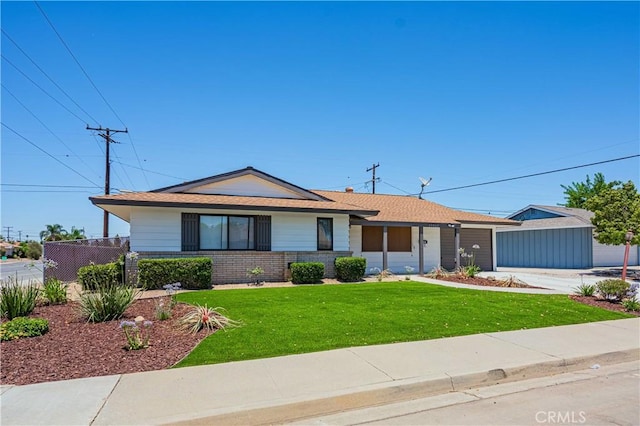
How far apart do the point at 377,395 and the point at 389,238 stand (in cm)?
1579

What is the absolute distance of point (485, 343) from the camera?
7016 millimetres

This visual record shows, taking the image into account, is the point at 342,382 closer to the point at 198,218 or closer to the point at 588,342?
the point at 588,342

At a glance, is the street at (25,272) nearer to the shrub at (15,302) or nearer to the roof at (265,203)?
the shrub at (15,302)

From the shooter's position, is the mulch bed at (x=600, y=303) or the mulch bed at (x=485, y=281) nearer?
the mulch bed at (x=600, y=303)

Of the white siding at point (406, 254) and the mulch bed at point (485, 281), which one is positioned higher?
the white siding at point (406, 254)

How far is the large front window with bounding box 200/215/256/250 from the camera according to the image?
51.1ft

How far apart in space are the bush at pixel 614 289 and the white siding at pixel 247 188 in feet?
37.2

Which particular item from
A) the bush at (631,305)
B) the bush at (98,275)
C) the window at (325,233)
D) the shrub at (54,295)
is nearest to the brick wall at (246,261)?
the window at (325,233)

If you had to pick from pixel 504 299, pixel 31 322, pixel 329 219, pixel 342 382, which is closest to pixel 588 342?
pixel 504 299

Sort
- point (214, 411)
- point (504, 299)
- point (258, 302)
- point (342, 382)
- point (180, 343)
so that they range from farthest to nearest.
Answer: point (504, 299), point (258, 302), point (180, 343), point (342, 382), point (214, 411)

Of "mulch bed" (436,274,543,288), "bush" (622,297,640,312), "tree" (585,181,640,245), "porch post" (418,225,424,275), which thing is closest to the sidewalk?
"bush" (622,297,640,312)

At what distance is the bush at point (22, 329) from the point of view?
261 inches

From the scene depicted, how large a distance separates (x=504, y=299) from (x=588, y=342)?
4.13 m

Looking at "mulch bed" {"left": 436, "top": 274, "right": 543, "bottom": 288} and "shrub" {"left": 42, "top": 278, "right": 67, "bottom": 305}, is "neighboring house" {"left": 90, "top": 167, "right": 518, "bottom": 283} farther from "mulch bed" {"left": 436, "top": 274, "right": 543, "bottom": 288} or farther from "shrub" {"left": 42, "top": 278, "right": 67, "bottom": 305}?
"shrub" {"left": 42, "top": 278, "right": 67, "bottom": 305}
